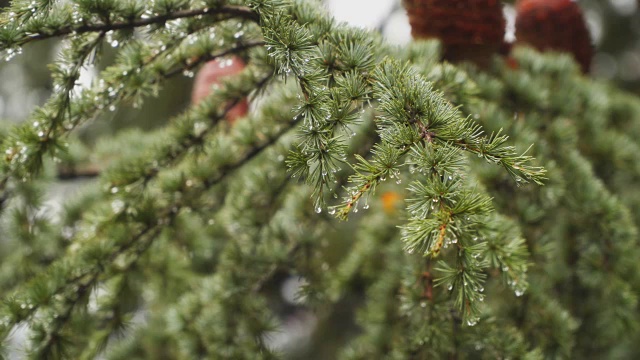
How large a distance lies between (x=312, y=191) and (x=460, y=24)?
37 centimetres

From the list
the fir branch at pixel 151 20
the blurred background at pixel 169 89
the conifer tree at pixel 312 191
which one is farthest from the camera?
the blurred background at pixel 169 89

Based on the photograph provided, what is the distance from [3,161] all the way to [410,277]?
546 millimetres

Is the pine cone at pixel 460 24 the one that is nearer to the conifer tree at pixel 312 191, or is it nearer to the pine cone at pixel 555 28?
the conifer tree at pixel 312 191

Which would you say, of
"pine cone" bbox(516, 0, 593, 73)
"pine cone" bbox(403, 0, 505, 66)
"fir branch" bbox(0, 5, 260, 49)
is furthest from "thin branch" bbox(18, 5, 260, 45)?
"pine cone" bbox(516, 0, 593, 73)

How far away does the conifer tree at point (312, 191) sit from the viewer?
51 centimetres

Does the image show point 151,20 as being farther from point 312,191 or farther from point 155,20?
point 312,191

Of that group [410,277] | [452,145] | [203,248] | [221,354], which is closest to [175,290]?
[203,248]

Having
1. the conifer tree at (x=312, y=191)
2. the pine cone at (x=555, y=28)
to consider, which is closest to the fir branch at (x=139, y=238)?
the conifer tree at (x=312, y=191)

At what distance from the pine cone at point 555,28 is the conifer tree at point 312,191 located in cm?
12

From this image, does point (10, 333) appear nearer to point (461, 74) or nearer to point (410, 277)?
point (410, 277)

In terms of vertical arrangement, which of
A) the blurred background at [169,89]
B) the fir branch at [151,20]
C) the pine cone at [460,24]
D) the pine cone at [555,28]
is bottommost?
the blurred background at [169,89]

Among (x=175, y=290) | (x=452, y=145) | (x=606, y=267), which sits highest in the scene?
(x=452, y=145)

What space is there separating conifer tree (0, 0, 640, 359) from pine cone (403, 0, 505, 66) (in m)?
0.04

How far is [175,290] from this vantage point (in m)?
1.28
